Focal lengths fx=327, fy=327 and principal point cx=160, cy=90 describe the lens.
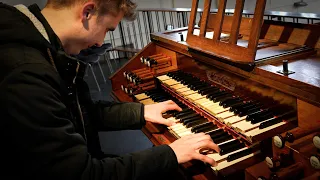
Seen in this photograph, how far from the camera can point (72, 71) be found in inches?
56.1

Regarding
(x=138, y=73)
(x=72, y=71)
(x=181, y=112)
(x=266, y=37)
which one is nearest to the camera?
(x=72, y=71)

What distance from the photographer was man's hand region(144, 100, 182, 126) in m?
1.92

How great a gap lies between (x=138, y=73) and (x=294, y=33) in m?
1.32

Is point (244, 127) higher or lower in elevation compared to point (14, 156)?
lower

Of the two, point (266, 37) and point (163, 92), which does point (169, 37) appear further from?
point (266, 37)

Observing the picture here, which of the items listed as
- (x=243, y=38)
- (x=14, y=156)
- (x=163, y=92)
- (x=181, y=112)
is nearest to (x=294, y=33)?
(x=243, y=38)

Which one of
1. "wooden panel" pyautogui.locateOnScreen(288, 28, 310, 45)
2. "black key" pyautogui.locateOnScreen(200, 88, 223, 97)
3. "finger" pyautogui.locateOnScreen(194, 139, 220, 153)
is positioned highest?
"wooden panel" pyautogui.locateOnScreen(288, 28, 310, 45)

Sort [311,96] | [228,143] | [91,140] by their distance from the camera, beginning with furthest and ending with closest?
[91,140] → [228,143] → [311,96]

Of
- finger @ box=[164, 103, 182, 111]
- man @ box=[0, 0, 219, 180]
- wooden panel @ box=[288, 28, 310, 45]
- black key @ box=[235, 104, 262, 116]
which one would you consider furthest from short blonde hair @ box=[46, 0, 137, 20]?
wooden panel @ box=[288, 28, 310, 45]

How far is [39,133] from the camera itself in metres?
1.09

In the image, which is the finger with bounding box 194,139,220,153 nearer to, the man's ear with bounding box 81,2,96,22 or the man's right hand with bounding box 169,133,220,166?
the man's right hand with bounding box 169,133,220,166

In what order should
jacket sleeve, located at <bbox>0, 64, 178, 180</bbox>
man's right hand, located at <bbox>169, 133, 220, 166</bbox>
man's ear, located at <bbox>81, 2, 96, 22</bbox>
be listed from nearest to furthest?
jacket sleeve, located at <bbox>0, 64, 178, 180</bbox> < man's ear, located at <bbox>81, 2, 96, 22</bbox> < man's right hand, located at <bbox>169, 133, 220, 166</bbox>

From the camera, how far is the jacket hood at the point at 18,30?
1216mm

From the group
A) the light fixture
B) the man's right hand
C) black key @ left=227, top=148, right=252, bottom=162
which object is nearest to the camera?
the man's right hand
